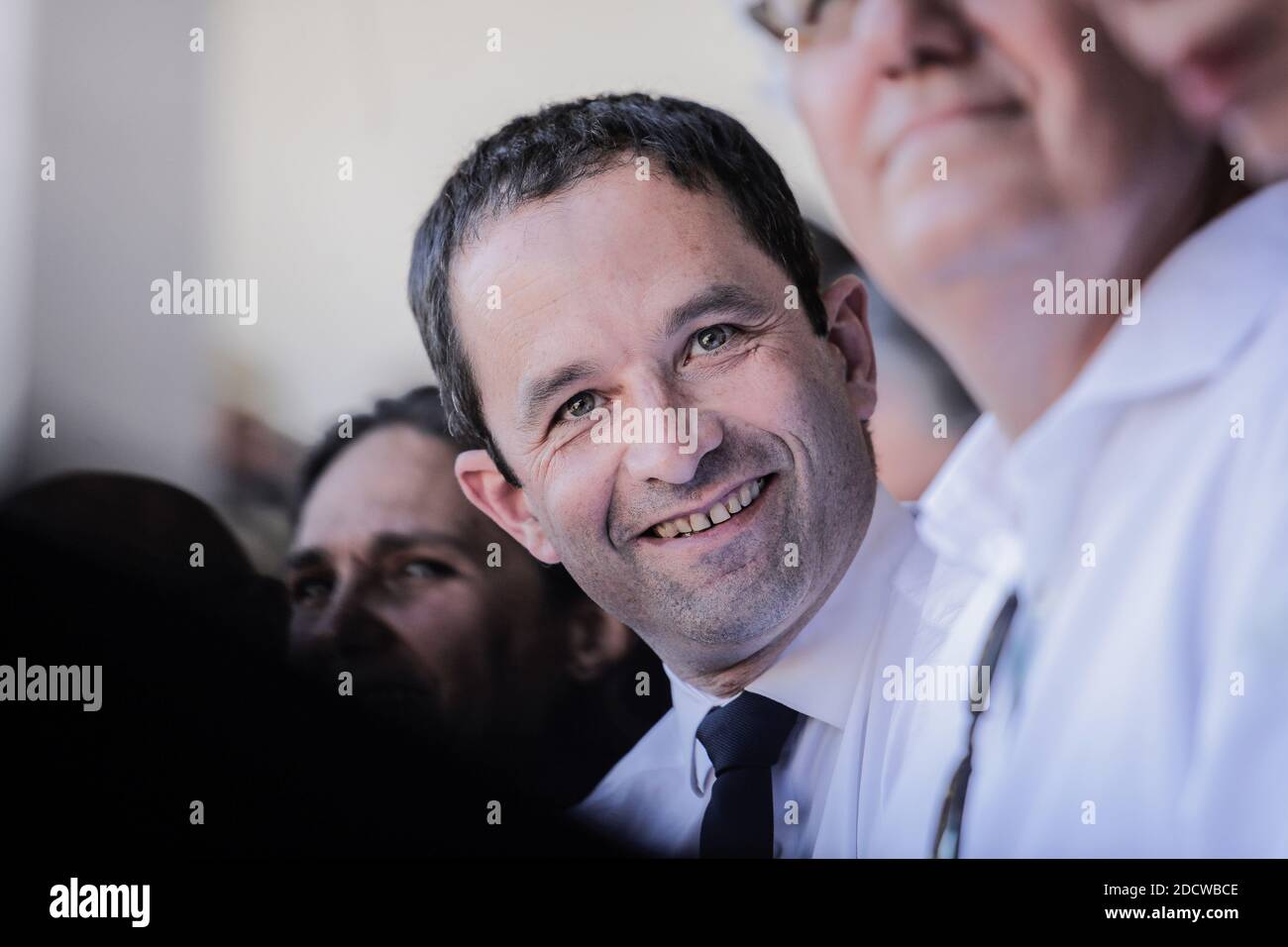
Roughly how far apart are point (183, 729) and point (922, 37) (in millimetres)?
2112

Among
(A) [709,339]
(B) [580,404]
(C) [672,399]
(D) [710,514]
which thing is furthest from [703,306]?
(D) [710,514]

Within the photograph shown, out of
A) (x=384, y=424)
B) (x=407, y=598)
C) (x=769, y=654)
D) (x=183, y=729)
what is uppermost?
(x=384, y=424)

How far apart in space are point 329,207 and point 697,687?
4.19 feet

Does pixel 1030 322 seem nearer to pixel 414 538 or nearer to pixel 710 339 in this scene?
pixel 710 339

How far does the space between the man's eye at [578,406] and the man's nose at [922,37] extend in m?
0.89

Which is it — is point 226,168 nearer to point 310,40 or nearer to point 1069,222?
point 310,40

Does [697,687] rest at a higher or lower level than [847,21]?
lower

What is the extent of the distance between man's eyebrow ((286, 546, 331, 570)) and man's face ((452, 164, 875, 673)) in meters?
0.41

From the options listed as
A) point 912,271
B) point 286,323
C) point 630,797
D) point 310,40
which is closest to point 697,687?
point 630,797

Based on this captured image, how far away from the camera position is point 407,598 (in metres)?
2.39

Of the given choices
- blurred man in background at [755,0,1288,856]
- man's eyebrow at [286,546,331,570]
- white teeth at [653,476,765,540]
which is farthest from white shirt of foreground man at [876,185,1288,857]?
man's eyebrow at [286,546,331,570]

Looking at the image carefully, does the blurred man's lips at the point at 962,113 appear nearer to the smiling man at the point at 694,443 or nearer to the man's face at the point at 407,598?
the smiling man at the point at 694,443

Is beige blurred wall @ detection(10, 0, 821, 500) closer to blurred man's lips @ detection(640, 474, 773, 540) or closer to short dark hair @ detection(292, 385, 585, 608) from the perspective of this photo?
short dark hair @ detection(292, 385, 585, 608)

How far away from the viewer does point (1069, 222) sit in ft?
7.52
